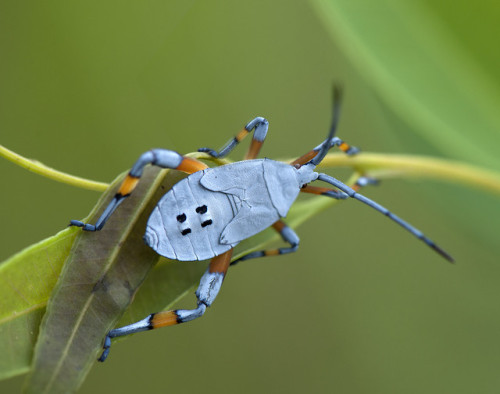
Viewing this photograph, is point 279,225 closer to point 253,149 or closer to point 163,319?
point 253,149

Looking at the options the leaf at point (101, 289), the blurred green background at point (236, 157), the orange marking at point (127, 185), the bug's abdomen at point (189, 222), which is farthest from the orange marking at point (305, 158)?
the blurred green background at point (236, 157)

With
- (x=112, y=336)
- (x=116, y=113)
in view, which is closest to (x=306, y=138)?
(x=116, y=113)

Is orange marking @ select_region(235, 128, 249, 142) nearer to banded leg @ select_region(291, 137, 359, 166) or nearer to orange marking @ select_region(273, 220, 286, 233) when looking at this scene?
banded leg @ select_region(291, 137, 359, 166)

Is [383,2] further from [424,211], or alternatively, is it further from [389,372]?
[389,372]

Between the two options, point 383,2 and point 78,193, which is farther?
point 78,193

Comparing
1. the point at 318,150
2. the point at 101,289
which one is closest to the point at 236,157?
the point at 318,150

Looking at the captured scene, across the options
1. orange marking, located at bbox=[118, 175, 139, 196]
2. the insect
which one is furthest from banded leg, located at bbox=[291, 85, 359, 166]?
orange marking, located at bbox=[118, 175, 139, 196]
